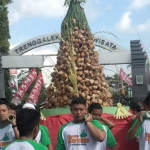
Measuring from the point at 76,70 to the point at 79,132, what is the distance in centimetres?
214

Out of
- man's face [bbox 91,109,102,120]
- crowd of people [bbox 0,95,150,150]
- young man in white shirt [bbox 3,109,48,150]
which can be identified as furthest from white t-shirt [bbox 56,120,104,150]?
young man in white shirt [bbox 3,109,48,150]

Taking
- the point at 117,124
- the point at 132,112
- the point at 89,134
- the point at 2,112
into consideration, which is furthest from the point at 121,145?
the point at 2,112

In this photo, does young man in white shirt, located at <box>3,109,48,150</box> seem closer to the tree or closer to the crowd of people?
the crowd of people

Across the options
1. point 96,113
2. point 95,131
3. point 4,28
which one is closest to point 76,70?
point 96,113

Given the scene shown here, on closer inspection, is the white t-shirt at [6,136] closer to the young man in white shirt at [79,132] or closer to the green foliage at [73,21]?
the young man in white shirt at [79,132]

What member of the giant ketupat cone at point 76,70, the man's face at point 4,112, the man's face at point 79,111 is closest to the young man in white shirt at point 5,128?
the man's face at point 4,112

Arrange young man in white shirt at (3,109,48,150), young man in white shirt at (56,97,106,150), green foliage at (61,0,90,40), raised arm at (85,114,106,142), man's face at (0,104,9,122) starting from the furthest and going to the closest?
green foliage at (61,0,90,40)
man's face at (0,104,9,122)
young man in white shirt at (56,97,106,150)
raised arm at (85,114,106,142)
young man in white shirt at (3,109,48,150)

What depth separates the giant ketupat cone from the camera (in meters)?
5.69

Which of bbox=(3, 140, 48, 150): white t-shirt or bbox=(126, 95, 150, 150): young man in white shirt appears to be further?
bbox=(126, 95, 150, 150): young man in white shirt

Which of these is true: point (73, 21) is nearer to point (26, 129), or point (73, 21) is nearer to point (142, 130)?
point (142, 130)

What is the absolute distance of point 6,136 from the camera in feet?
12.4

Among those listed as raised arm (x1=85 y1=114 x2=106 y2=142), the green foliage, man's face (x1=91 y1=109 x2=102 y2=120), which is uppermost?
the green foliage

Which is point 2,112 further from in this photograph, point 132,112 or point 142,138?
point 132,112

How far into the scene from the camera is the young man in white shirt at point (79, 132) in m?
3.69
